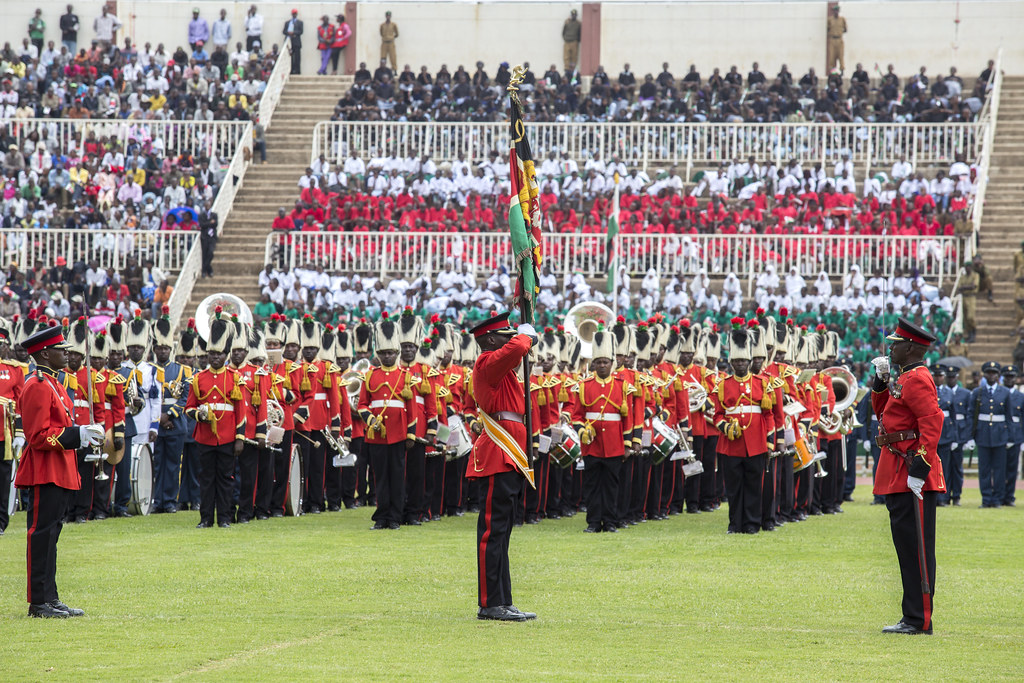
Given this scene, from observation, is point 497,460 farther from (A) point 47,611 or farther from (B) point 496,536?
(A) point 47,611

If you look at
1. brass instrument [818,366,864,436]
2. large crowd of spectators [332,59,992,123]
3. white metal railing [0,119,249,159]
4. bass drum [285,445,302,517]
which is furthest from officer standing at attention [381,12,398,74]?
bass drum [285,445,302,517]

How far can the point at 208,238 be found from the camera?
31859mm

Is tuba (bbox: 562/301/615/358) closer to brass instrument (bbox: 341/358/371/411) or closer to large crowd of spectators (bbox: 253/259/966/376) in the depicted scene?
brass instrument (bbox: 341/358/371/411)

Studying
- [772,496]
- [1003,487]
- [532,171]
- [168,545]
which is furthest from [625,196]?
[532,171]

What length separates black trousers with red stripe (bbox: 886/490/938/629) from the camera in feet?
30.6

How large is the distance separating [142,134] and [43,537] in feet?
91.7

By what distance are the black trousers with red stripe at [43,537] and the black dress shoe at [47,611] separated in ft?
0.11

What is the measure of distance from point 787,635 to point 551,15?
114 feet

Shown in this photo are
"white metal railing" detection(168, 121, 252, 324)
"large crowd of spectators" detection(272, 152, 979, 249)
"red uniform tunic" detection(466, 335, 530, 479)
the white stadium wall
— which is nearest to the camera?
"red uniform tunic" detection(466, 335, 530, 479)

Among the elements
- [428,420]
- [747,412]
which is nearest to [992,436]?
[747,412]

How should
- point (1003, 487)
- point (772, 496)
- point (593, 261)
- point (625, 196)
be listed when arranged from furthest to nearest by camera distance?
point (625, 196), point (593, 261), point (1003, 487), point (772, 496)

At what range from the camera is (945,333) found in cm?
2898

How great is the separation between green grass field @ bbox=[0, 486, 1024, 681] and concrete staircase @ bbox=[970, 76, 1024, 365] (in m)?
14.3

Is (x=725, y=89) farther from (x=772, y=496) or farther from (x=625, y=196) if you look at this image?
(x=772, y=496)
